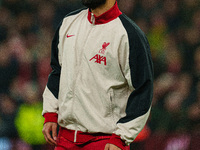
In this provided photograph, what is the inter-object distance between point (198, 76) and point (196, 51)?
212 millimetres

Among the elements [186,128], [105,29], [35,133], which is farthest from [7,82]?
[105,29]

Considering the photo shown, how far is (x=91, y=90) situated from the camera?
133 centimetres

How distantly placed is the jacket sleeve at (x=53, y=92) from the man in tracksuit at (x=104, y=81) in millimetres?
77

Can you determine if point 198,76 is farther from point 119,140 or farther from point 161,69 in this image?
point 119,140

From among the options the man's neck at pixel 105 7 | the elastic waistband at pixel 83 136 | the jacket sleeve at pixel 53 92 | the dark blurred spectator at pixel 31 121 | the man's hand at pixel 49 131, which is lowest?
the dark blurred spectator at pixel 31 121

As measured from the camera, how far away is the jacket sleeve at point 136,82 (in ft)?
4.19

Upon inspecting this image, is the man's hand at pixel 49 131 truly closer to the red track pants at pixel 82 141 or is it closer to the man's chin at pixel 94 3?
the red track pants at pixel 82 141

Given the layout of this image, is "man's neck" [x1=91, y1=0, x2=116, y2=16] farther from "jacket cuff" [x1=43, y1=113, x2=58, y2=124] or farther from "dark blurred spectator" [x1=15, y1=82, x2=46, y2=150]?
"dark blurred spectator" [x1=15, y1=82, x2=46, y2=150]

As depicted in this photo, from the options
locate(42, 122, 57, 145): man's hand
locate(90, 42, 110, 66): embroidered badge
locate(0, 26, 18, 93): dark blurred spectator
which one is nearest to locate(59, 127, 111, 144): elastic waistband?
locate(42, 122, 57, 145): man's hand

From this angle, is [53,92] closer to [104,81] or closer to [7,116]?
[104,81]

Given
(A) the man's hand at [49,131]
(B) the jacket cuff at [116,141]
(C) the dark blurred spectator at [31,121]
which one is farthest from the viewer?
(C) the dark blurred spectator at [31,121]

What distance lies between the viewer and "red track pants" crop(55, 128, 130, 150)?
1343mm

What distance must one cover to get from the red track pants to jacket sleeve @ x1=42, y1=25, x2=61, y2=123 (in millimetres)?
99

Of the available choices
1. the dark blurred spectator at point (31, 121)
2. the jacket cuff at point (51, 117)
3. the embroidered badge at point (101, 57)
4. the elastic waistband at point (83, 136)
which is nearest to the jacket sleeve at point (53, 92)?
the jacket cuff at point (51, 117)
